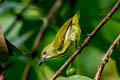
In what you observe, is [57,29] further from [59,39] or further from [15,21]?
[59,39]

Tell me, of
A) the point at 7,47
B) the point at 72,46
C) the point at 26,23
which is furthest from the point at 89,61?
the point at 7,47

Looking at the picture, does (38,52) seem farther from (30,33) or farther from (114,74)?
(114,74)

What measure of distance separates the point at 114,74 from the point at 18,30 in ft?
2.05

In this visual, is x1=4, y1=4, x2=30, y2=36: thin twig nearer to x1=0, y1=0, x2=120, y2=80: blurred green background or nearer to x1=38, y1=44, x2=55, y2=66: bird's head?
x1=0, y1=0, x2=120, y2=80: blurred green background

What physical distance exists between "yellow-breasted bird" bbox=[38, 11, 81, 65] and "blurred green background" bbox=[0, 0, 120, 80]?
0.45 m

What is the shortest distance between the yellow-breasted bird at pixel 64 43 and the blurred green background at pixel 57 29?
45 cm

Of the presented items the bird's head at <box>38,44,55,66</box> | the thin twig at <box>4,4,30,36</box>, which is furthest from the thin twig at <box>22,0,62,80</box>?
the bird's head at <box>38,44,55,66</box>

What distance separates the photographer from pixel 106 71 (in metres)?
2.06

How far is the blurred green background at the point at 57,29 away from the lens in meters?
1.77

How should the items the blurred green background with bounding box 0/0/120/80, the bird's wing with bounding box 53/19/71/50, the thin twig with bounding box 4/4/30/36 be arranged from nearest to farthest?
the bird's wing with bounding box 53/19/71/50 < the blurred green background with bounding box 0/0/120/80 < the thin twig with bounding box 4/4/30/36

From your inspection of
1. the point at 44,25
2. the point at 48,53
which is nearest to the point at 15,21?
the point at 44,25

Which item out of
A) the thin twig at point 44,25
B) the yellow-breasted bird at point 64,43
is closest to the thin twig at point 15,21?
the thin twig at point 44,25

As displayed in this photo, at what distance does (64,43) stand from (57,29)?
85 cm

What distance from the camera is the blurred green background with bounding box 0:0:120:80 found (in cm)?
177
